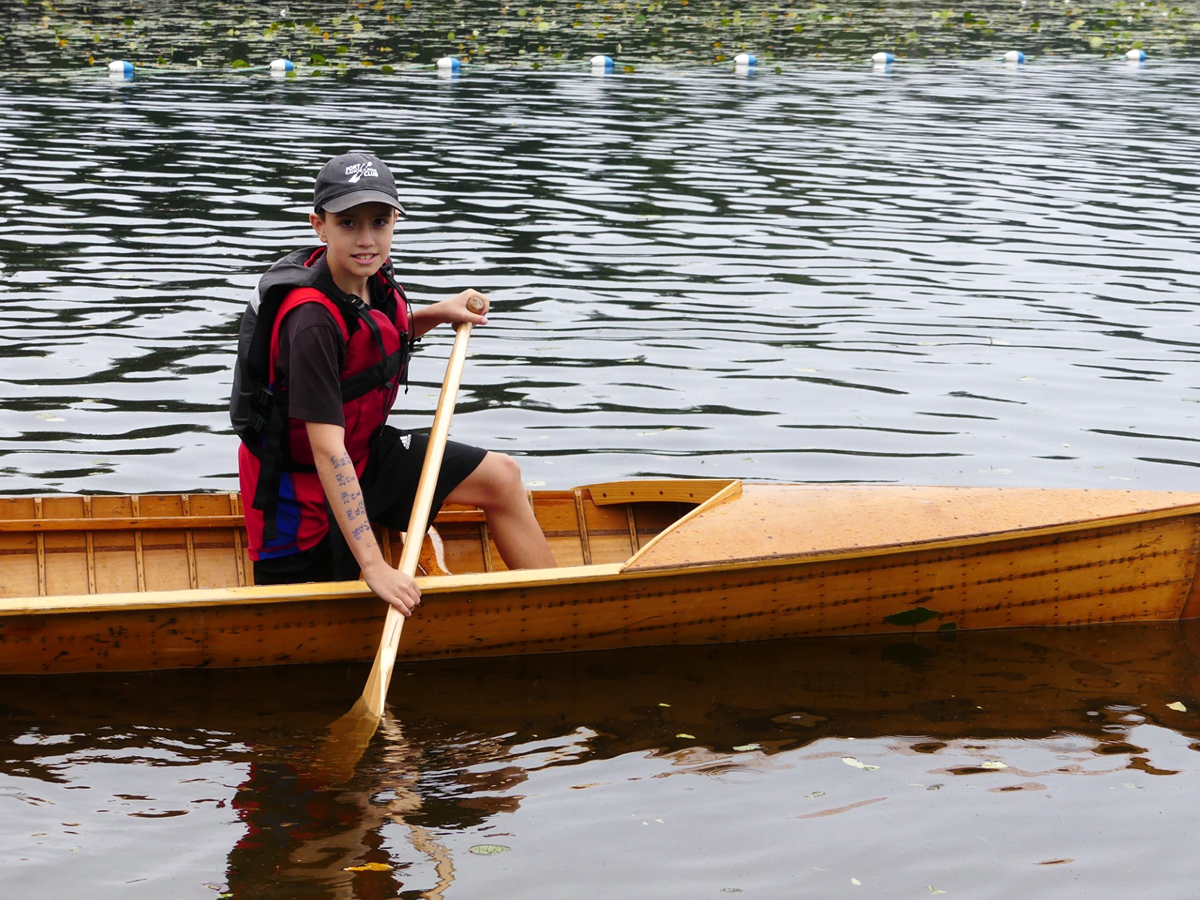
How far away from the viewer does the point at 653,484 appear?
20.0ft

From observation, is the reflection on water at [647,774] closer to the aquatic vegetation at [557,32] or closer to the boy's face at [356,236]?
the boy's face at [356,236]

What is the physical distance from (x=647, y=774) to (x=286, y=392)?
1.74 metres

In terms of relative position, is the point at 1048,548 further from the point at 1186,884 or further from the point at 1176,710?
the point at 1186,884

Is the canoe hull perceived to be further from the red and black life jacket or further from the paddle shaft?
the red and black life jacket

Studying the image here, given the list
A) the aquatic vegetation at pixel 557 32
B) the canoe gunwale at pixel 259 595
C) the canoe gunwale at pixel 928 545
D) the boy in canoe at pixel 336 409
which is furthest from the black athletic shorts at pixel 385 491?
the aquatic vegetation at pixel 557 32

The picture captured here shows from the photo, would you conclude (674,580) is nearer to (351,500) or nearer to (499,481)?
(499,481)

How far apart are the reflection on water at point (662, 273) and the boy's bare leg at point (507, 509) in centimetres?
164

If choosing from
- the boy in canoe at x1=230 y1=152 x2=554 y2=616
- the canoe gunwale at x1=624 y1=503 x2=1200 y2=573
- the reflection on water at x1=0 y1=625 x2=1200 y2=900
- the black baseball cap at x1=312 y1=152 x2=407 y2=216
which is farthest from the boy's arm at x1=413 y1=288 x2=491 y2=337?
the reflection on water at x1=0 y1=625 x2=1200 y2=900

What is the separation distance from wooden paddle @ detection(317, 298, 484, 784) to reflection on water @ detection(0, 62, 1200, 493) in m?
1.97

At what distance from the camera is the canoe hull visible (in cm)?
506

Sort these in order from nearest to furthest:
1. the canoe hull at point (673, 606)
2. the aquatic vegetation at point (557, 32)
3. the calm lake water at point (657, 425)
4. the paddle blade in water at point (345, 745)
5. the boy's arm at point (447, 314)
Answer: the calm lake water at point (657, 425) → the paddle blade in water at point (345, 745) → the canoe hull at point (673, 606) → the boy's arm at point (447, 314) → the aquatic vegetation at point (557, 32)

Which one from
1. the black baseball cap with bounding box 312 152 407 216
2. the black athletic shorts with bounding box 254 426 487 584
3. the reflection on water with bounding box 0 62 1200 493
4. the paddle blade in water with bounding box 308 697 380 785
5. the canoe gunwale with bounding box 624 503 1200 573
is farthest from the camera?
the reflection on water with bounding box 0 62 1200 493

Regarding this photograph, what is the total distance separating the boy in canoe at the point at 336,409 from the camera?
187 inches

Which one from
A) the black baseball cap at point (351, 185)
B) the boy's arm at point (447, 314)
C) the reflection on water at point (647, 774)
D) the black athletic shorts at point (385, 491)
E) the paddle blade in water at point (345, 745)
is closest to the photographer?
the reflection on water at point (647, 774)
